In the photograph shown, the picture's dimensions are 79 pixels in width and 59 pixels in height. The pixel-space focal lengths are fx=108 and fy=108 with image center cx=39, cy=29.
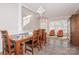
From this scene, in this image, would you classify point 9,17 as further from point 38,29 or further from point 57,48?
point 57,48

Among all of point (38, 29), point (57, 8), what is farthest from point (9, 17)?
point (57, 8)

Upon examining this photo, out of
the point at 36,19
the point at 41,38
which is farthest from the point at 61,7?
the point at 41,38

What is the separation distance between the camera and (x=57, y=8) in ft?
7.77

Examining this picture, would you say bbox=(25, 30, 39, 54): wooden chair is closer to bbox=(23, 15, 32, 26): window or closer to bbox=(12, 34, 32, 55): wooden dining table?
bbox=(12, 34, 32, 55): wooden dining table

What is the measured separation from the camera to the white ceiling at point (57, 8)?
88.2 inches

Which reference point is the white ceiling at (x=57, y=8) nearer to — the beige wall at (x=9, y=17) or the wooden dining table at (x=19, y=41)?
the beige wall at (x=9, y=17)

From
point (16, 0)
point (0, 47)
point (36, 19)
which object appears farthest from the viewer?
point (36, 19)

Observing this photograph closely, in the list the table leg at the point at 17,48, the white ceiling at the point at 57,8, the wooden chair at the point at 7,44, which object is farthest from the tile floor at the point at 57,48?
the white ceiling at the point at 57,8

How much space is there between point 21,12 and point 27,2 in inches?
11.5

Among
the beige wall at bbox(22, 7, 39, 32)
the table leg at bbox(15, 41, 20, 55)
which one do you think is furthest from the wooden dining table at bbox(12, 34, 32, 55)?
the beige wall at bbox(22, 7, 39, 32)

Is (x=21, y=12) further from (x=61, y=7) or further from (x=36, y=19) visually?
(x=61, y=7)

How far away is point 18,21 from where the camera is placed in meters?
2.32

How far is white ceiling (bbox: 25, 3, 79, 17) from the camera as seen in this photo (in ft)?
7.35
